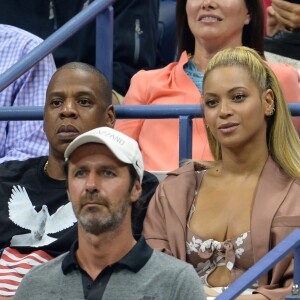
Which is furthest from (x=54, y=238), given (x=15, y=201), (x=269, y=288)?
(x=269, y=288)

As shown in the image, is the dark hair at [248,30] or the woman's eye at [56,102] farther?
the dark hair at [248,30]

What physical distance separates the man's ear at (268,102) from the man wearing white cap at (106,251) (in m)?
0.96

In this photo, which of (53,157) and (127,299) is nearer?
(127,299)

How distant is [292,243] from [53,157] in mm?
1581

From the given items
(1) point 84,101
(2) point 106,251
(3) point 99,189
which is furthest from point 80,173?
(1) point 84,101

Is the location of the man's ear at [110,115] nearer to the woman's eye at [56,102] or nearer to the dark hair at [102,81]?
the dark hair at [102,81]

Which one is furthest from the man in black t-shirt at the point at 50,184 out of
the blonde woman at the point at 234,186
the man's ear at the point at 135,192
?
the man's ear at the point at 135,192

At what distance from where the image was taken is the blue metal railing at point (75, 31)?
5.88m

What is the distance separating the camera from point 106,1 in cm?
602

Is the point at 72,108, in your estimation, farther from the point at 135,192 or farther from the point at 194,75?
the point at 135,192

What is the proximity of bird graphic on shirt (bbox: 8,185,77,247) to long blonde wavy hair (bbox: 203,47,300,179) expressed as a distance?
84 centimetres

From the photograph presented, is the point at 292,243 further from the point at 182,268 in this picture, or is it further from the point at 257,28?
the point at 257,28

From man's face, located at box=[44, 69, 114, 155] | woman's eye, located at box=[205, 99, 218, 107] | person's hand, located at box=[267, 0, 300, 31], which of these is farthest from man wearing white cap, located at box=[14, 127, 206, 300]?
person's hand, located at box=[267, 0, 300, 31]

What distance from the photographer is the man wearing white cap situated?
4.11 m
